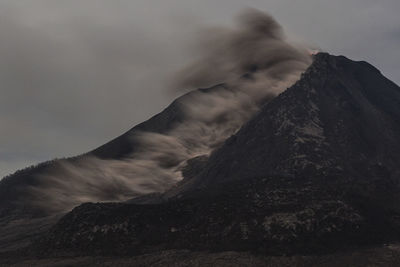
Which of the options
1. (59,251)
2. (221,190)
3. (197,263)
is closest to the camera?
(197,263)

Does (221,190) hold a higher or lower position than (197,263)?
higher

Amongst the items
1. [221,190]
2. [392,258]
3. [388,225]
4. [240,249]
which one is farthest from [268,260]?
[221,190]

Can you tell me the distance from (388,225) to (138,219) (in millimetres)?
62409

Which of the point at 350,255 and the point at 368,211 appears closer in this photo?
the point at 350,255

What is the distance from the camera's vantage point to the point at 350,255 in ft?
338

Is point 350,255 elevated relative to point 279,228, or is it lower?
lower

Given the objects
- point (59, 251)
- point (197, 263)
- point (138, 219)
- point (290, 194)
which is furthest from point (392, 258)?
point (59, 251)

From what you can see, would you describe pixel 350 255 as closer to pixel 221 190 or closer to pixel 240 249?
pixel 240 249

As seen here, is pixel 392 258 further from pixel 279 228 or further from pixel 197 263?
pixel 197 263

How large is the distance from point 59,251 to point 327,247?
6293 cm

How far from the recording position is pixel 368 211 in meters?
131

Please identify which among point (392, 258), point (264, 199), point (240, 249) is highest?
point (264, 199)

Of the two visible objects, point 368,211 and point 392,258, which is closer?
point 392,258

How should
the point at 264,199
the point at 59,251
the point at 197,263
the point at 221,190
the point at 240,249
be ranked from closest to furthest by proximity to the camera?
1. the point at 197,263
2. the point at 240,249
3. the point at 59,251
4. the point at 264,199
5. the point at 221,190
